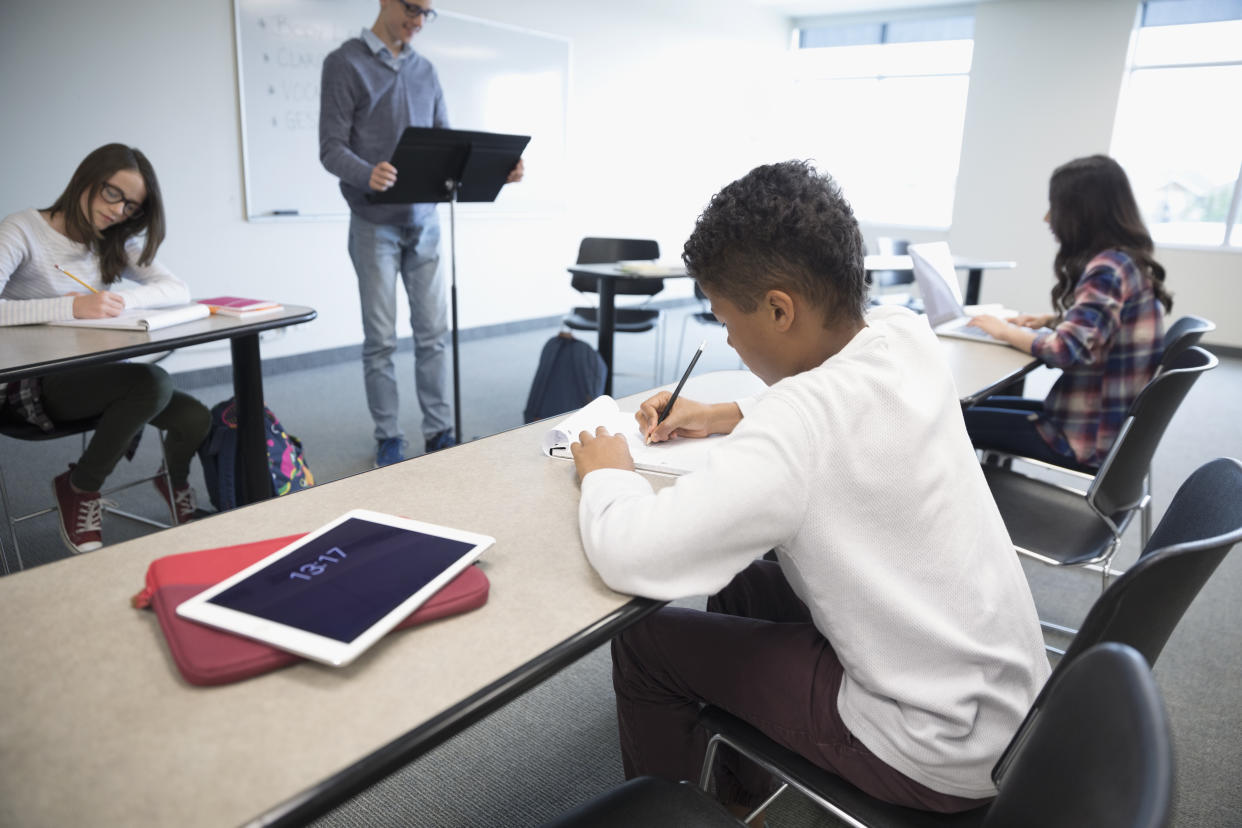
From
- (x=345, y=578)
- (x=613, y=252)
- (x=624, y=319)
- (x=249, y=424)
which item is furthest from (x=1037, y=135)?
(x=345, y=578)

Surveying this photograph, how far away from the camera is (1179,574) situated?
0.79m

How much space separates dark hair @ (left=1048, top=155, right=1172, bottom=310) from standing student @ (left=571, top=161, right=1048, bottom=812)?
152 cm

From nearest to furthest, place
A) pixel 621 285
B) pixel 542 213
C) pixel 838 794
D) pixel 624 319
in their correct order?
pixel 838 794, pixel 621 285, pixel 624 319, pixel 542 213

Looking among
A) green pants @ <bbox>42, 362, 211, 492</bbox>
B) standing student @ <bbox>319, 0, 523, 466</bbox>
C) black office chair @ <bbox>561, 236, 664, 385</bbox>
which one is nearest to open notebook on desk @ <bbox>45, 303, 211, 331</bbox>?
green pants @ <bbox>42, 362, 211, 492</bbox>

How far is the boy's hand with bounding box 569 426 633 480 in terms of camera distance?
1029 millimetres

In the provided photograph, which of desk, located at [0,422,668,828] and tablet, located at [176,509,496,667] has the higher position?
tablet, located at [176,509,496,667]

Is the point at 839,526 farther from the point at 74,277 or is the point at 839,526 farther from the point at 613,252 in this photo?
the point at 613,252

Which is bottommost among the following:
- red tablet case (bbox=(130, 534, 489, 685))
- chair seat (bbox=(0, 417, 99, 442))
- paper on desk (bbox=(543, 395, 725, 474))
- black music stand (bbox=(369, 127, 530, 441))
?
chair seat (bbox=(0, 417, 99, 442))

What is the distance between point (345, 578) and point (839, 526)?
513 mm

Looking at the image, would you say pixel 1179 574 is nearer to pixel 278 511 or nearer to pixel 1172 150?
pixel 278 511

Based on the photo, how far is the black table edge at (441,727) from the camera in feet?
1.84

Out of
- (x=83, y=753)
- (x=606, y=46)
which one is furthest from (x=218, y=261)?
(x=83, y=753)

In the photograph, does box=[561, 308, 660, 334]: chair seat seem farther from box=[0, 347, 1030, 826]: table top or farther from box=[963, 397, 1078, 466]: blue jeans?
box=[0, 347, 1030, 826]: table top

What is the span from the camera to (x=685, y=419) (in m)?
1.30
